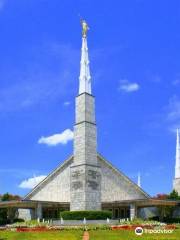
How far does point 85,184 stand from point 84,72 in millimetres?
12103

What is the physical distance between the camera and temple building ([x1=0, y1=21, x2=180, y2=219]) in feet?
170

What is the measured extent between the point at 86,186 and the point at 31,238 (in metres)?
18.7

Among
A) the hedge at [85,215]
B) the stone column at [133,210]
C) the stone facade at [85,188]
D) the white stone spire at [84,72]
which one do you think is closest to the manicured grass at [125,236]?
the hedge at [85,215]

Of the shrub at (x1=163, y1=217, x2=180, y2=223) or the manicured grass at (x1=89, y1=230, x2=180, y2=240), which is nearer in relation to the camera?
the manicured grass at (x1=89, y1=230, x2=180, y2=240)

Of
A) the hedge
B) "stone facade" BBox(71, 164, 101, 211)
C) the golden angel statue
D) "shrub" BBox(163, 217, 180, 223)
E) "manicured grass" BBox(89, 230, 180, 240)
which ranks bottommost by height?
"shrub" BBox(163, 217, 180, 223)

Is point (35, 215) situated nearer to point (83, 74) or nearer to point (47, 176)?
point (47, 176)

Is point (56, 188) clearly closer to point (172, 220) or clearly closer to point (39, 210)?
point (39, 210)

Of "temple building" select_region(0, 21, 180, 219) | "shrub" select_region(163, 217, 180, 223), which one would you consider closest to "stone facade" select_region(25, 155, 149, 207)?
"temple building" select_region(0, 21, 180, 219)

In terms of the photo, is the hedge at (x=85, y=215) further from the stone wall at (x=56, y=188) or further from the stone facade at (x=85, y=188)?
the stone wall at (x=56, y=188)

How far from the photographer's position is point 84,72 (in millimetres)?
54062

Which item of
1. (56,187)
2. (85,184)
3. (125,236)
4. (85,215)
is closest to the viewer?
(125,236)

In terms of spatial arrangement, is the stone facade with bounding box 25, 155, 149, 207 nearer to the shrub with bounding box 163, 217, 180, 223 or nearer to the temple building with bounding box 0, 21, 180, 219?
the temple building with bounding box 0, 21, 180, 219

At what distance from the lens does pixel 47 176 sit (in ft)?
221

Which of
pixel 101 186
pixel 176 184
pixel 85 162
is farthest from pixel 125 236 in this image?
pixel 176 184
